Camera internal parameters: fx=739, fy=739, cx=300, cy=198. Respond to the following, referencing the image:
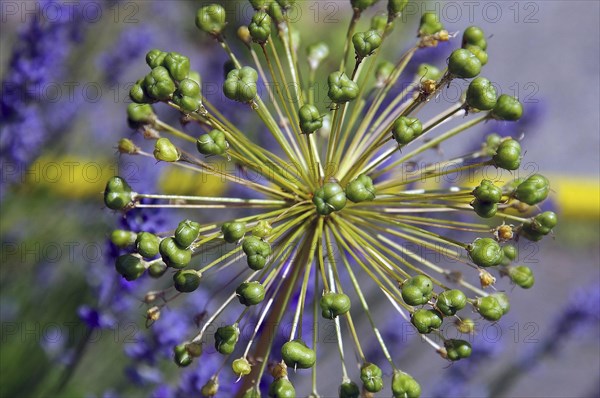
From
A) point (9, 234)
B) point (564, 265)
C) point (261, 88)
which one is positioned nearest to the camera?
point (9, 234)

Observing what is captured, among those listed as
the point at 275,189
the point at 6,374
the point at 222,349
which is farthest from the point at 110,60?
the point at 222,349

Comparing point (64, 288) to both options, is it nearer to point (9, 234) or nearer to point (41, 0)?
point (9, 234)

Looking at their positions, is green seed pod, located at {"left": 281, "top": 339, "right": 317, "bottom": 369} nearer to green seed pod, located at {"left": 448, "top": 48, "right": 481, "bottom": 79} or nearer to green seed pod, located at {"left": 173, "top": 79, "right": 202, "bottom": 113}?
green seed pod, located at {"left": 173, "top": 79, "right": 202, "bottom": 113}

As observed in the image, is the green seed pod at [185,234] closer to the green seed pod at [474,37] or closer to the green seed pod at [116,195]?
the green seed pod at [116,195]

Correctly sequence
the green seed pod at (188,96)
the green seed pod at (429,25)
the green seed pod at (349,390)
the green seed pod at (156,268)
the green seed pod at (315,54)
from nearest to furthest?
the green seed pod at (188,96) → the green seed pod at (349,390) → the green seed pod at (156,268) → the green seed pod at (429,25) → the green seed pod at (315,54)

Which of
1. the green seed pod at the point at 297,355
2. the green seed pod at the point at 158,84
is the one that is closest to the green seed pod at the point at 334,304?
the green seed pod at the point at 297,355

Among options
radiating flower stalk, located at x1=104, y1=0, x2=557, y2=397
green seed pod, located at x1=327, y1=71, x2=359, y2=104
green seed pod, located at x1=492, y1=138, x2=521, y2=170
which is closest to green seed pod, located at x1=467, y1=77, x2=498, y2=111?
radiating flower stalk, located at x1=104, y1=0, x2=557, y2=397
